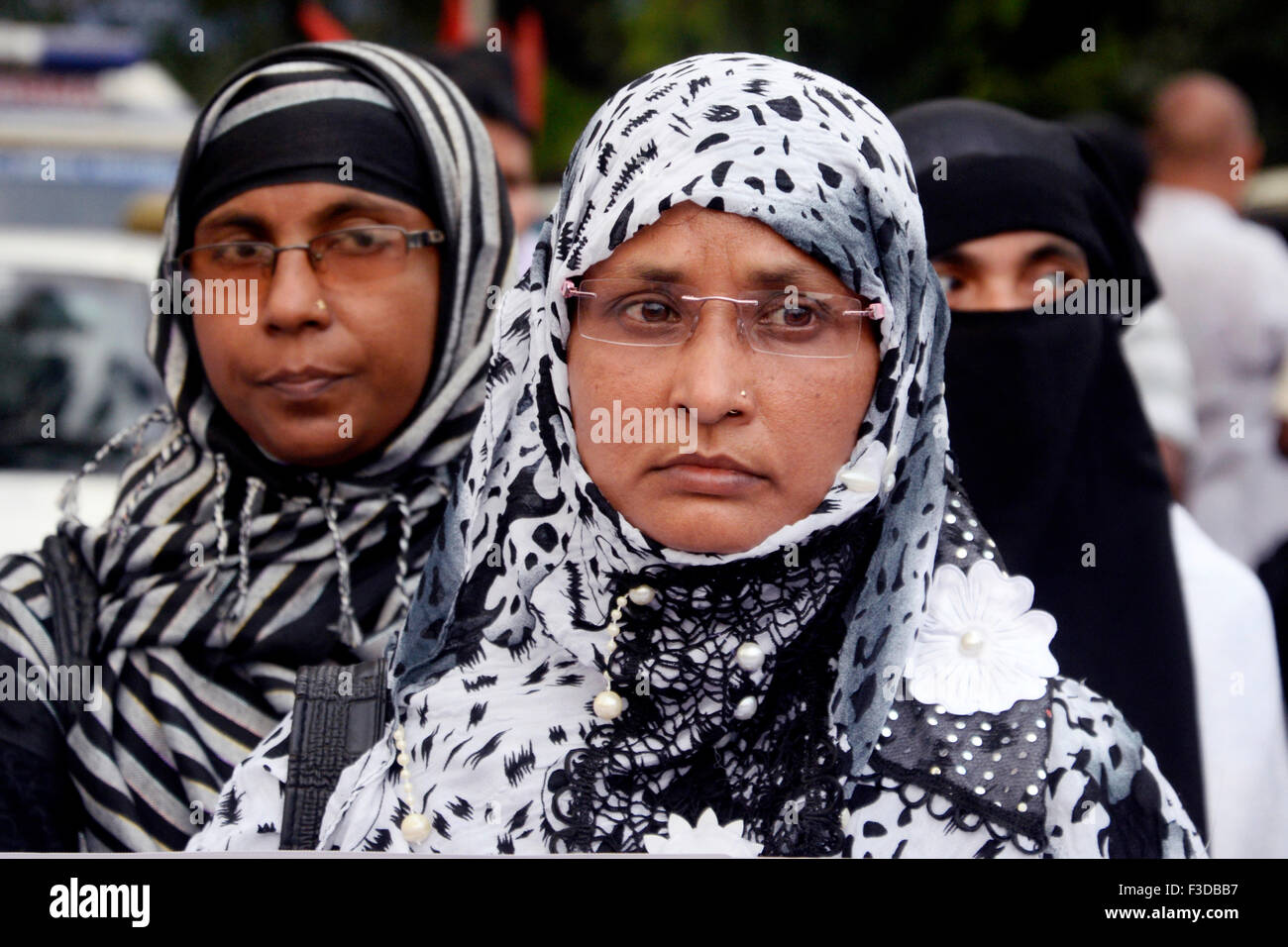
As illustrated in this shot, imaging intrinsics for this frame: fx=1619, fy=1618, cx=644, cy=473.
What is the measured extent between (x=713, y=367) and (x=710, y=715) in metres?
0.37

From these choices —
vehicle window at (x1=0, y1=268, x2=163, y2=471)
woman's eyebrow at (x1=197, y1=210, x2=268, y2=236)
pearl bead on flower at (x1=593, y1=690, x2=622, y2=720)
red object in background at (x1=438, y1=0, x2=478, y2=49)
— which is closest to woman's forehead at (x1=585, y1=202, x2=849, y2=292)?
pearl bead on flower at (x1=593, y1=690, x2=622, y2=720)

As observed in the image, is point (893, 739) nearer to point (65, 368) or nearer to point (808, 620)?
point (808, 620)

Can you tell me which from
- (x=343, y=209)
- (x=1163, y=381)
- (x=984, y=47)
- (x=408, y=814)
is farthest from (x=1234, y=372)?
(x=984, y=47)

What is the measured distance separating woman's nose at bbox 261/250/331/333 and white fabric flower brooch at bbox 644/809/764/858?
912 millimetres

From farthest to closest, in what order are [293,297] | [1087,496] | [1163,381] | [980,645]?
A: 1. [1163,381]
2. [1087,496]
3. [293,297]
4. [980,645]

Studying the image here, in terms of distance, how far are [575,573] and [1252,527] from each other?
342cm

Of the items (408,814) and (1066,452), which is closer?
(408,814)

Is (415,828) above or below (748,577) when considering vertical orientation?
below

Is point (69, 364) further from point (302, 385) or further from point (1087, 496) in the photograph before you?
point (1087, 496)

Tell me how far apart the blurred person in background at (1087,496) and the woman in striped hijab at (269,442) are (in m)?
0.75

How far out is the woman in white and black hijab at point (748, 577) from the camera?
1665 millimetres

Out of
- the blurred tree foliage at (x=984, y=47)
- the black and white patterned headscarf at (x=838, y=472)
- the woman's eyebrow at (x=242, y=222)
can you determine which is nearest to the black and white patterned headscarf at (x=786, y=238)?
the black and white patterned headscarf at (x=838, y=472)

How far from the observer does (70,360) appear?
184 inches

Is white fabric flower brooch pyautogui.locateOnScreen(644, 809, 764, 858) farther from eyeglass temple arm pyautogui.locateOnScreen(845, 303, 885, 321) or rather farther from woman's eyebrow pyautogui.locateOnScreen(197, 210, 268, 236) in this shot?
woman's eyebrow pyautogui.locateOnScreen(197, 210, 268, 236)
